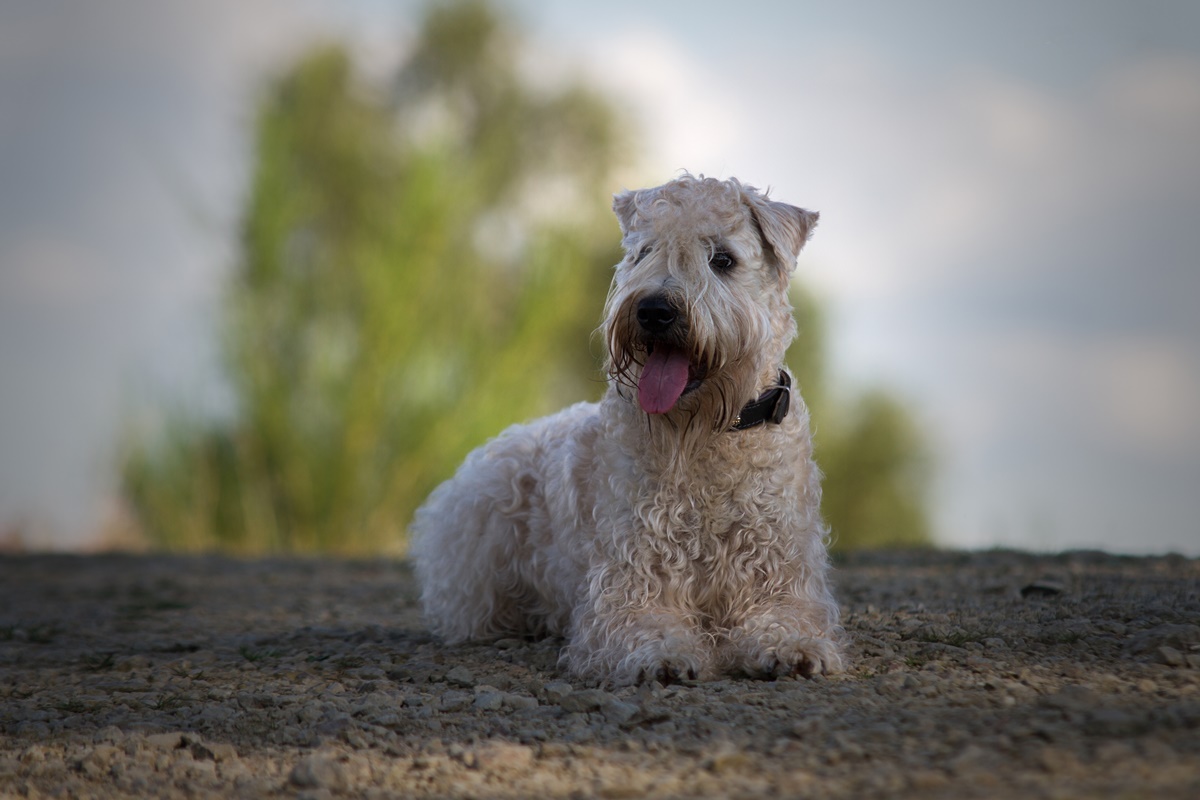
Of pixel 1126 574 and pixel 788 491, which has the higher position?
pixel 788 491

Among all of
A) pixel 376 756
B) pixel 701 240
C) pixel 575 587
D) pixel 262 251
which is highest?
pixel 262 251

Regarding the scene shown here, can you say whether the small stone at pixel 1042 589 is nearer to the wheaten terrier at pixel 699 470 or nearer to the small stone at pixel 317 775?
the wheaten terrier at pixel 699 470

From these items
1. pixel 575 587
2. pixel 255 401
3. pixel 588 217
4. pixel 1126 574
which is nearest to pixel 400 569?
pixel 255 401

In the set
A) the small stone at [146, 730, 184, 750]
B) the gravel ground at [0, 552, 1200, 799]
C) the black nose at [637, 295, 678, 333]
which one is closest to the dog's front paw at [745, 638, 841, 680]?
the gravel ground at [0, 552, 1200, 799]

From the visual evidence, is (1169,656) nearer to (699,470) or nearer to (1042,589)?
(699,470)

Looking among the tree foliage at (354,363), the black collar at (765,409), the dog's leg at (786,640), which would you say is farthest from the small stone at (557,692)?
the tree foliage at (354,363)

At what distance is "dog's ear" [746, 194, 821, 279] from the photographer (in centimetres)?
501

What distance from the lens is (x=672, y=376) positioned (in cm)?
469

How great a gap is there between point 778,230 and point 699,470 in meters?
1.13

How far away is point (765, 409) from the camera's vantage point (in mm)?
4941

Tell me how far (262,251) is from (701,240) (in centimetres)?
1025

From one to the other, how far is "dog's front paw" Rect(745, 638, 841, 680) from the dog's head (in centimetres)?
98

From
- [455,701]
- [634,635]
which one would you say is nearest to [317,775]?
[455,701]

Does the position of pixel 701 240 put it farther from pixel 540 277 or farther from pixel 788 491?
pixel 540 277
